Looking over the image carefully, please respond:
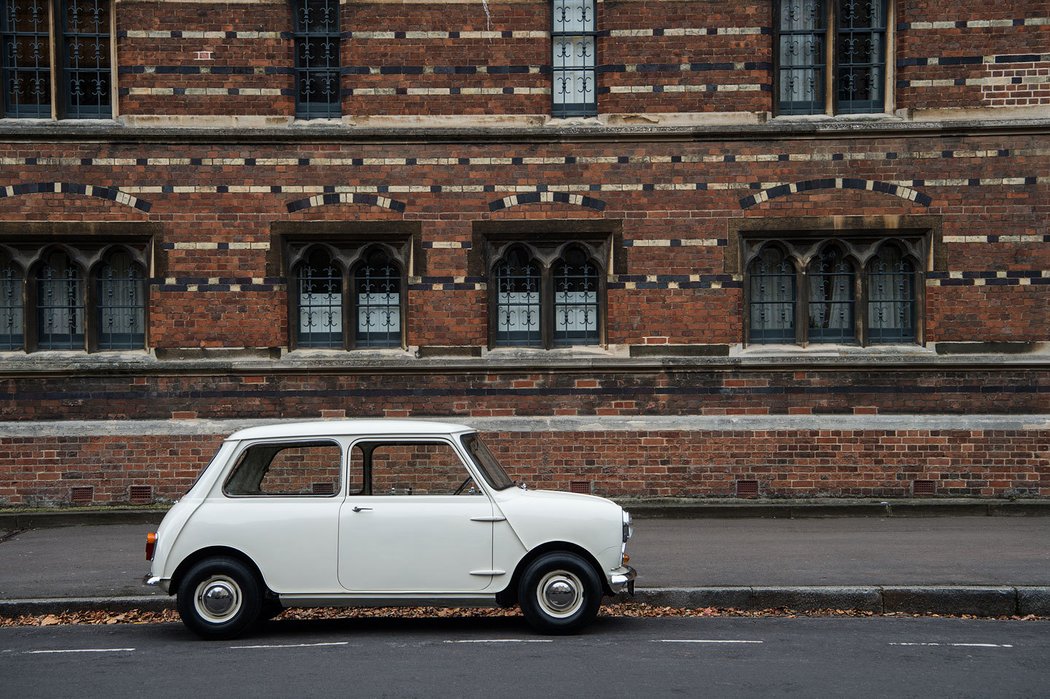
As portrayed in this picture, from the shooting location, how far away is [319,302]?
1611 cm

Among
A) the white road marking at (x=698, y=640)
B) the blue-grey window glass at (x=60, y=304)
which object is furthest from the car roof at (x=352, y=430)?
the blue-grey window glass at (x=60, y=304)

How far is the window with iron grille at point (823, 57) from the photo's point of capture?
632 inches

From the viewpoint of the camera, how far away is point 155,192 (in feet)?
51.5

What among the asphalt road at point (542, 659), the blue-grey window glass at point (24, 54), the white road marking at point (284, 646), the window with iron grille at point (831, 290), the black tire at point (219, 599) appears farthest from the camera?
the window with iron grille at point (831, 290)

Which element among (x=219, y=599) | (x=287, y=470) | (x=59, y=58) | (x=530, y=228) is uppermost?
(x=59, y=58)

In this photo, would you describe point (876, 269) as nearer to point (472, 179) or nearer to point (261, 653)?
point (472, 179)

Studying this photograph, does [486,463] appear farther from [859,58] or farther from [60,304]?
[859,58]

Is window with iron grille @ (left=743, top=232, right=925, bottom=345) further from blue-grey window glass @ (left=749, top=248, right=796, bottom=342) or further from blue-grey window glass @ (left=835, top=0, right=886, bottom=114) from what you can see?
blue-grey window glass @ (left=835, top=0, right=886, bottom=114)

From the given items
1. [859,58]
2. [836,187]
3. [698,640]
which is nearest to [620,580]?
[698,640]

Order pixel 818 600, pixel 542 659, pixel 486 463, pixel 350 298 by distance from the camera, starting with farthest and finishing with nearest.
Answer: pixel 350 298, pixel 818 600, pixel 486 463, pixel 542 659

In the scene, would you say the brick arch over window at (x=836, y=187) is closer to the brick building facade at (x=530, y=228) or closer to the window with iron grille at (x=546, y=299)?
the brick building facade at (x=530, y=228)

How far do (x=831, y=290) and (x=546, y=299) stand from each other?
3.74 metres

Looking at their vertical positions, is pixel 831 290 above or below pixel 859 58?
below

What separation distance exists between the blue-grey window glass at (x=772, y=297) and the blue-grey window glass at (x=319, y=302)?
5438mm
